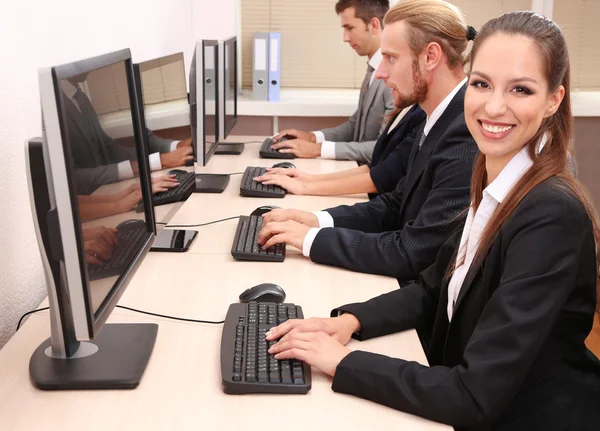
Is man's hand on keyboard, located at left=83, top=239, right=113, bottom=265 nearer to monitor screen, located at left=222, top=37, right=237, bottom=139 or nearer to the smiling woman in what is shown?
the smiling woman

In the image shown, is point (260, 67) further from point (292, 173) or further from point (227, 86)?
point (292, 173)

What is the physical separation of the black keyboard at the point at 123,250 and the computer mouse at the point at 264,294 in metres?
0.24

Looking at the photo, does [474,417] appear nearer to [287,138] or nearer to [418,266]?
[418,266]

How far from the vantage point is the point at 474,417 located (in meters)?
1.10

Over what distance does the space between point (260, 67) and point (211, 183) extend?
165 centimetres

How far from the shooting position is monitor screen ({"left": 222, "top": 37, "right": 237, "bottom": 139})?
2.98 m

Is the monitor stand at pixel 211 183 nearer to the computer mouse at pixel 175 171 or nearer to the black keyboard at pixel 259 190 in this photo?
the black keyboard at pixel 259 190

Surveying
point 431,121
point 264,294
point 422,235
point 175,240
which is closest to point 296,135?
point 431,121

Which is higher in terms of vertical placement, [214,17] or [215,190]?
[214,17]

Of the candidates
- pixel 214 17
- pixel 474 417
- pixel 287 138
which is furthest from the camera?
pixel 214 17

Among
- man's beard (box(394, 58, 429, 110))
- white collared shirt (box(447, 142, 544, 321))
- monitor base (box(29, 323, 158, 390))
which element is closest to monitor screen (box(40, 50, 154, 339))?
monitor base (box(29, 323, 158, 390))

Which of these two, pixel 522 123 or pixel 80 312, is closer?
pixel 80 312

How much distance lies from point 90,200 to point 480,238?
2.19 ft

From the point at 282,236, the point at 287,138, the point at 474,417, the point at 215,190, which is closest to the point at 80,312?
the point at 474,417
